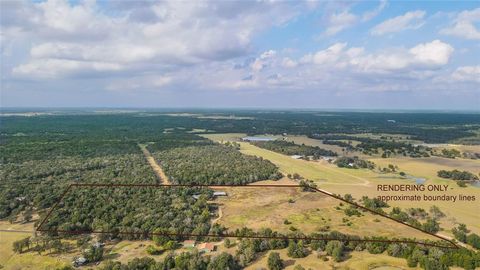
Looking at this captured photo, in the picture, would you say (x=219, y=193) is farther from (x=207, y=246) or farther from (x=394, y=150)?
(x=394, y=150)

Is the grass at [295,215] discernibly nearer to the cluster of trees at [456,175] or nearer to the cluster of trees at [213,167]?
the cluster of trees at [213,167]

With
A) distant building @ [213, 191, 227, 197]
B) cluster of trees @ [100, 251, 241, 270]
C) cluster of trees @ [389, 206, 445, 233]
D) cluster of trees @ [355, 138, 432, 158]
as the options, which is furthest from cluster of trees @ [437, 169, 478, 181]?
cluster of trees @ [100, 251, 241, 270]

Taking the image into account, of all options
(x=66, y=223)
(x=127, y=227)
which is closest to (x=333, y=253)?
(x=127, y=227)

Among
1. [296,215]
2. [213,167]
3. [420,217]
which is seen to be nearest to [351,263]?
[296,215]

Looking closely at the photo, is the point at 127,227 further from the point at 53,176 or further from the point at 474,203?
the point at 474,203

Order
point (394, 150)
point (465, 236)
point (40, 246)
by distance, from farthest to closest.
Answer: point (394, 150)
point (465, 236)
point (40, 246)

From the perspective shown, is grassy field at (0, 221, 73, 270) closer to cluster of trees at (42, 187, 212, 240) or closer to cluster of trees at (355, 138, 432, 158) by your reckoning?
cluster of trees at (42, 187, 212, 240)

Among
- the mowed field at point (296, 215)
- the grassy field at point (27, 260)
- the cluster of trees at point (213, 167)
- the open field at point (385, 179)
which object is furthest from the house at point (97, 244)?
the open field at point (385, 179)
